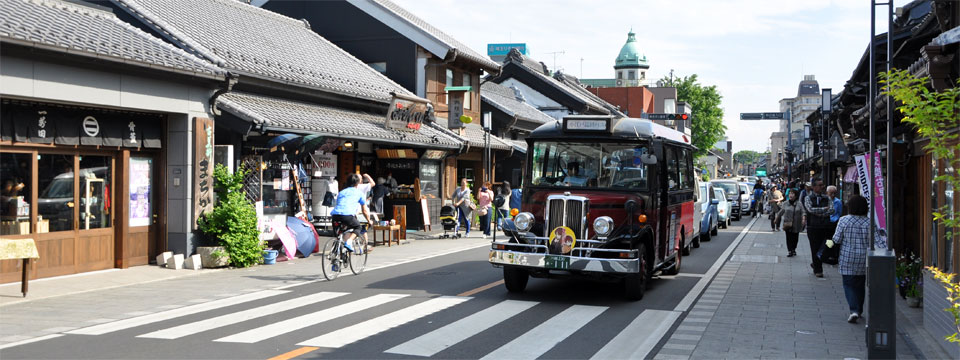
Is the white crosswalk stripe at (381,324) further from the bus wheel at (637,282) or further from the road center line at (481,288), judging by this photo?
the bus wheel at (637,282)

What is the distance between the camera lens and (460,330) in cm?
909

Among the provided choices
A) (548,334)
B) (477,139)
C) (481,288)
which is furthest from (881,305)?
(477,139)

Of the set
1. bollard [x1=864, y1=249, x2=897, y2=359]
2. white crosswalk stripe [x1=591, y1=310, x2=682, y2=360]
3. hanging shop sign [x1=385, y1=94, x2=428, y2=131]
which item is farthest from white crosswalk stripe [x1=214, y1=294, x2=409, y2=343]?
hanging shop sign [x1=385, y1=94, x2=428, y2=131]

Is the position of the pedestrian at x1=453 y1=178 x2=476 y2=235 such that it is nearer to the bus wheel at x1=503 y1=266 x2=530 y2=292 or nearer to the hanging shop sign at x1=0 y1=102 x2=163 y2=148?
the hanging shop sign at x1=0 y1=102 x2=163 y2=148

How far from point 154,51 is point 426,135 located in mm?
10811

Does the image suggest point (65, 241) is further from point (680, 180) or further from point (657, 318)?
point (680, 180)

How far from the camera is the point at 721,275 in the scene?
15.1 m

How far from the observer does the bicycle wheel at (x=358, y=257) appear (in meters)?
14.2

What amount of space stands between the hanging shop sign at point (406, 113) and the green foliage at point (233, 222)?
729cm

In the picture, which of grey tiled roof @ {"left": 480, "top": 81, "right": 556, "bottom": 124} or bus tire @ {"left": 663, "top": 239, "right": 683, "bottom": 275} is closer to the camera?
bus tire @ {"left": 663, "top": 239, "right": 683, "bottom": 275}

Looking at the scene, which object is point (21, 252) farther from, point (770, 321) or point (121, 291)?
point (770, 321)

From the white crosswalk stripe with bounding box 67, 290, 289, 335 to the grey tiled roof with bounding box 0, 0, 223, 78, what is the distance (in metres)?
4.58

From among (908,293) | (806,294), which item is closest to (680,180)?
(806,294)

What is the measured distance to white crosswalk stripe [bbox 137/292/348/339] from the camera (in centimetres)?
873
